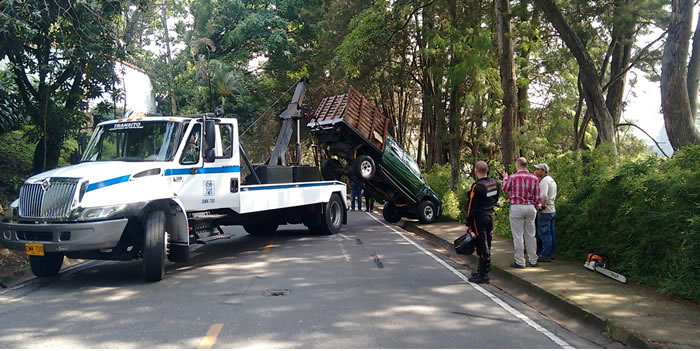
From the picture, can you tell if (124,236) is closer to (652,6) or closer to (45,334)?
(45,334)

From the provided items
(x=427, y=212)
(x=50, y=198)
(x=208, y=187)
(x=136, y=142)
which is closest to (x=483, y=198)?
(x=208, y=187)

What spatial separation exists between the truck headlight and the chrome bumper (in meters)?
0.11

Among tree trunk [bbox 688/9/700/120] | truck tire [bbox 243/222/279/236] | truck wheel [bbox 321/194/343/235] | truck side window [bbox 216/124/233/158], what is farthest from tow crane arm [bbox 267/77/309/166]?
tree trunk [bbox 688/9/700/120]

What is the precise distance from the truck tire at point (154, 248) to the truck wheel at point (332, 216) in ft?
22.9

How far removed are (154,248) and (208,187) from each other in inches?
77.4

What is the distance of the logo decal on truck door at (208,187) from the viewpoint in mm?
A: 10297

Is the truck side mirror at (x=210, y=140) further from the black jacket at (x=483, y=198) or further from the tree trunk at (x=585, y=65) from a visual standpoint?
the tree trunk at (x=585, y=65)

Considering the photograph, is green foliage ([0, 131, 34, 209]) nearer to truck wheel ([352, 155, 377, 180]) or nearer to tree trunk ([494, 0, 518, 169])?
truck wheel ([352, 155, 377, 180])

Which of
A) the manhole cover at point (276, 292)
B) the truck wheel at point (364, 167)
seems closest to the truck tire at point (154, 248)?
the manhole cover at point (276, 292)

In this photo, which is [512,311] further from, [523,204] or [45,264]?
[45,264]

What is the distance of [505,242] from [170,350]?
9.77 meters

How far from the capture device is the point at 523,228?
9.45 m

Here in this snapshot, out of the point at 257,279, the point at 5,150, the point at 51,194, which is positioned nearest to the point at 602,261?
the point at 257,279

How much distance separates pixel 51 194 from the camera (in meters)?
8.46
